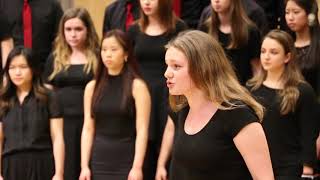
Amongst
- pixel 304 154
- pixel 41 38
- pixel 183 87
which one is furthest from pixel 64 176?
pixel 183 87

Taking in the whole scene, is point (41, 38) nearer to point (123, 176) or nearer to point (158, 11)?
point (158, 11)

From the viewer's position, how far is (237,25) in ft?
14.8

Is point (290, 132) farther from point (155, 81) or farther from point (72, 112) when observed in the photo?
point (72, 112)

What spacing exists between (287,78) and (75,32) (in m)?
1.65

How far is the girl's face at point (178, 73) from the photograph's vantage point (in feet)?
8.50

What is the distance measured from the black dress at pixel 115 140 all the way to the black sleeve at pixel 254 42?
2.98 ft

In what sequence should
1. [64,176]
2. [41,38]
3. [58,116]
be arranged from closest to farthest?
[58,116] → [64,176] → [41,38]

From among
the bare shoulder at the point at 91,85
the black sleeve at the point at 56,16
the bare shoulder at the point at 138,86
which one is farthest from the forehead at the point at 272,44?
the black sleeve at the point at 56,16

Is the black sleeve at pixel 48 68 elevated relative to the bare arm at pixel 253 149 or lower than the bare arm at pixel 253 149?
lower

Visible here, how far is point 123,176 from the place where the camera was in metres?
4.26

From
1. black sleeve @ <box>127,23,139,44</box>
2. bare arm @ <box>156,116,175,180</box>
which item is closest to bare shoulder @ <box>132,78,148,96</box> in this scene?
bare arm @ <box>156,116,175,180</box>

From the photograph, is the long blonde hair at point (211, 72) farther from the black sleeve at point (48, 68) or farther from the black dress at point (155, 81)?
the black sleeve at point (48, 68)

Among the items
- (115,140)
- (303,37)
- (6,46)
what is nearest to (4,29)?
(6,46)

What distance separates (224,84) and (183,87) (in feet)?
0.52
